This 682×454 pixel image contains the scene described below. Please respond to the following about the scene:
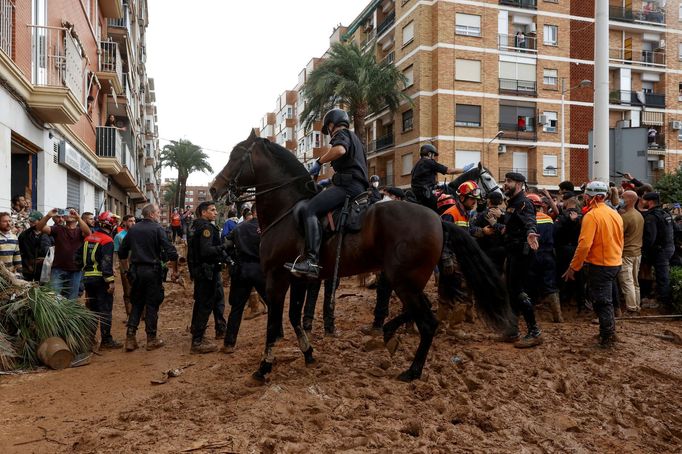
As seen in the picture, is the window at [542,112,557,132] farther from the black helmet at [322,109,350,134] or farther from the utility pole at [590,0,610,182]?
the black helmet at [322,109,350,134]

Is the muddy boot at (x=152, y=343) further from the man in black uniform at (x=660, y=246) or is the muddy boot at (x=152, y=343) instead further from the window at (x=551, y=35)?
the window at (x=551, y=35)

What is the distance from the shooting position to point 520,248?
23.1 feet

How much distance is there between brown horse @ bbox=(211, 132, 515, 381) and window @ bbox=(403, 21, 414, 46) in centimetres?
3351

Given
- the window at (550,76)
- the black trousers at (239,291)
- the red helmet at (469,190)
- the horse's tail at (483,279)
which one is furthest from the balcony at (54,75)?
the window at (550,76)

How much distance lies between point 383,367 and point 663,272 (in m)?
5.97

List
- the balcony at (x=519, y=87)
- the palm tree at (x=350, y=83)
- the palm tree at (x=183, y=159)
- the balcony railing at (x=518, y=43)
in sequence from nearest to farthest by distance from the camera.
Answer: the palm tree at (x=350, y=83), the balcony at (x=519, y=87), the balcony railing at (x=518, y=43), the palm tree at (x=183, y=159)

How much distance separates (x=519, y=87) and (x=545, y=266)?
105 feet

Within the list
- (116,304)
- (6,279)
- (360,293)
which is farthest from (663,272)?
(116,304)

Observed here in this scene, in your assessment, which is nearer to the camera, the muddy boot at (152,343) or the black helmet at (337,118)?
the black helmet at (337,118)

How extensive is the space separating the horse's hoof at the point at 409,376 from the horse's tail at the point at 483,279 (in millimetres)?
1208

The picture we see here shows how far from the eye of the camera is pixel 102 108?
24188 millimetres

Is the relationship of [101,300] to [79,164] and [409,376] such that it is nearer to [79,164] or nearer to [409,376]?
[409,376]

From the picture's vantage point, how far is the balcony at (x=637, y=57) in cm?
3962

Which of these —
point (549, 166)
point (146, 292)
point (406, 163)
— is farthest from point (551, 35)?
point (146, 292)
